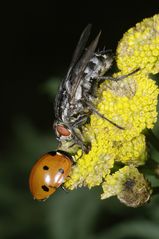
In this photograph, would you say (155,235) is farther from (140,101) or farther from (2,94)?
(2,94)

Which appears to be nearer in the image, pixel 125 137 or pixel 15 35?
pixel 125 137

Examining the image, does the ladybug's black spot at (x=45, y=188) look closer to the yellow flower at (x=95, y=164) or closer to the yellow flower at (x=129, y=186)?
the yellow flower at (x=95, y=164)

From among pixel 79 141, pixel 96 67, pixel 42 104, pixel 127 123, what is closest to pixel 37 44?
pixel 42 104

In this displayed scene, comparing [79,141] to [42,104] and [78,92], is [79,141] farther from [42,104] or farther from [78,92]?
[42,104]

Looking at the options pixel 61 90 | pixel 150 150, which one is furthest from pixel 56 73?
pixel 150 150

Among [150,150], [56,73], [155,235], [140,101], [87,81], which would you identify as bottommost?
[155,235]

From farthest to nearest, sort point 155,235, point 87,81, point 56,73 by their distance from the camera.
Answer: point 56,73 → point 155,235 → point 87,81
